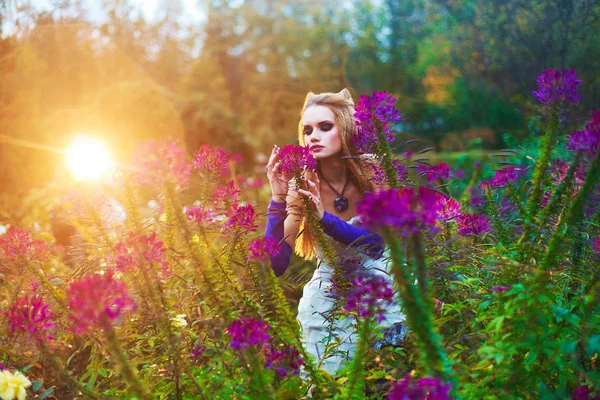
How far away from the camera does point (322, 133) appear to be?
3.09 metres

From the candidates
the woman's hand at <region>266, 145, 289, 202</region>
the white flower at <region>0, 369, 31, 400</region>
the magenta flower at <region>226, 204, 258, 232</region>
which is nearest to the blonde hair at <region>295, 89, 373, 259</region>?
the woman's hand at <region>266, 145, 289, 202</region>

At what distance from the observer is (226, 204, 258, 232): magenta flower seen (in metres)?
2.00

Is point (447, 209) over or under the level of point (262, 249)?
over

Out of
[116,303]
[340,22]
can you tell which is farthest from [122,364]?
[340,22]

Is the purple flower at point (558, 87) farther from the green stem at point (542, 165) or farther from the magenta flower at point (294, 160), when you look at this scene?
the magenta flower at point (294, 160)

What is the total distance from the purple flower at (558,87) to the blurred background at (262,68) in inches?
113

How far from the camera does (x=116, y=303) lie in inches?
55.4

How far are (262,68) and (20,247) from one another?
88.8ft

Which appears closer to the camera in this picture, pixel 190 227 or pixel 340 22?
pixel 190 227

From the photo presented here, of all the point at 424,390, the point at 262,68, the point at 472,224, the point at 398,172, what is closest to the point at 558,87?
the point at 398,172

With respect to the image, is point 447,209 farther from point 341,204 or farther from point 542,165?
point 341,204

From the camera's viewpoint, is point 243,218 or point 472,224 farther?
point 472,224

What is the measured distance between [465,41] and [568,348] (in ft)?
49.0

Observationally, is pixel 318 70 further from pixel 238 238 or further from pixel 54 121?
pixel 238 238
